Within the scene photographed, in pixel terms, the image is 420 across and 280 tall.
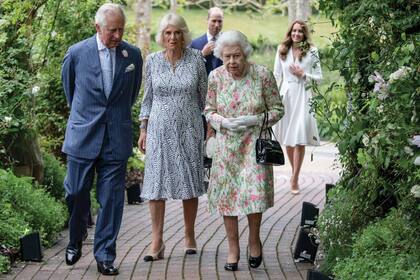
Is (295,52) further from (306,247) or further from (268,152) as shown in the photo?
(268,152)

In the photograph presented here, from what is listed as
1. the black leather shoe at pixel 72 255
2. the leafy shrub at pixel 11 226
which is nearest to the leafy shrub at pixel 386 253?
the black leather shoe at pixel 72 255

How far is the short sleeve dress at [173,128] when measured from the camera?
849cm

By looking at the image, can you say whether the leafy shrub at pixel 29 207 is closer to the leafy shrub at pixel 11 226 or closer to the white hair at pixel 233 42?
the leafy shrub at pixel 11 226

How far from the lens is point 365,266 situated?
6211mm

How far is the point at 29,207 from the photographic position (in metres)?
9.23

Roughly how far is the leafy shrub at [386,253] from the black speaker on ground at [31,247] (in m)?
2.47

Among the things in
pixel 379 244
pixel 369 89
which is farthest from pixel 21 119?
pixel 379 244

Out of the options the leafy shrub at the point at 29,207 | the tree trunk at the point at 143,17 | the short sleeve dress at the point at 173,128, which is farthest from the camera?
the tree trunk at the point at 143,17

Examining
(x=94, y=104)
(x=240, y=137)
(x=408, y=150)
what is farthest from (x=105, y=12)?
(x=408, y=150)

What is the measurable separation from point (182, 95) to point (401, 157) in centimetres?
299

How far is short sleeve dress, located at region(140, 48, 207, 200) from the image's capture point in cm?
849

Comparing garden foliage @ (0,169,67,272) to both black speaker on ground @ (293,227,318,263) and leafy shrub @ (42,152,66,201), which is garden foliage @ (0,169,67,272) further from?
black speaker on ground @ (293,227,318,263)

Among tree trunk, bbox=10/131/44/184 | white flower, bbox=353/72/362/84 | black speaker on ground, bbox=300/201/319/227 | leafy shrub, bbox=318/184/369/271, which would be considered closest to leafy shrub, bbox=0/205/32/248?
tree trunk, bbox=10/131/44/184

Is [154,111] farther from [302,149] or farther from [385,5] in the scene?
[302,149]
